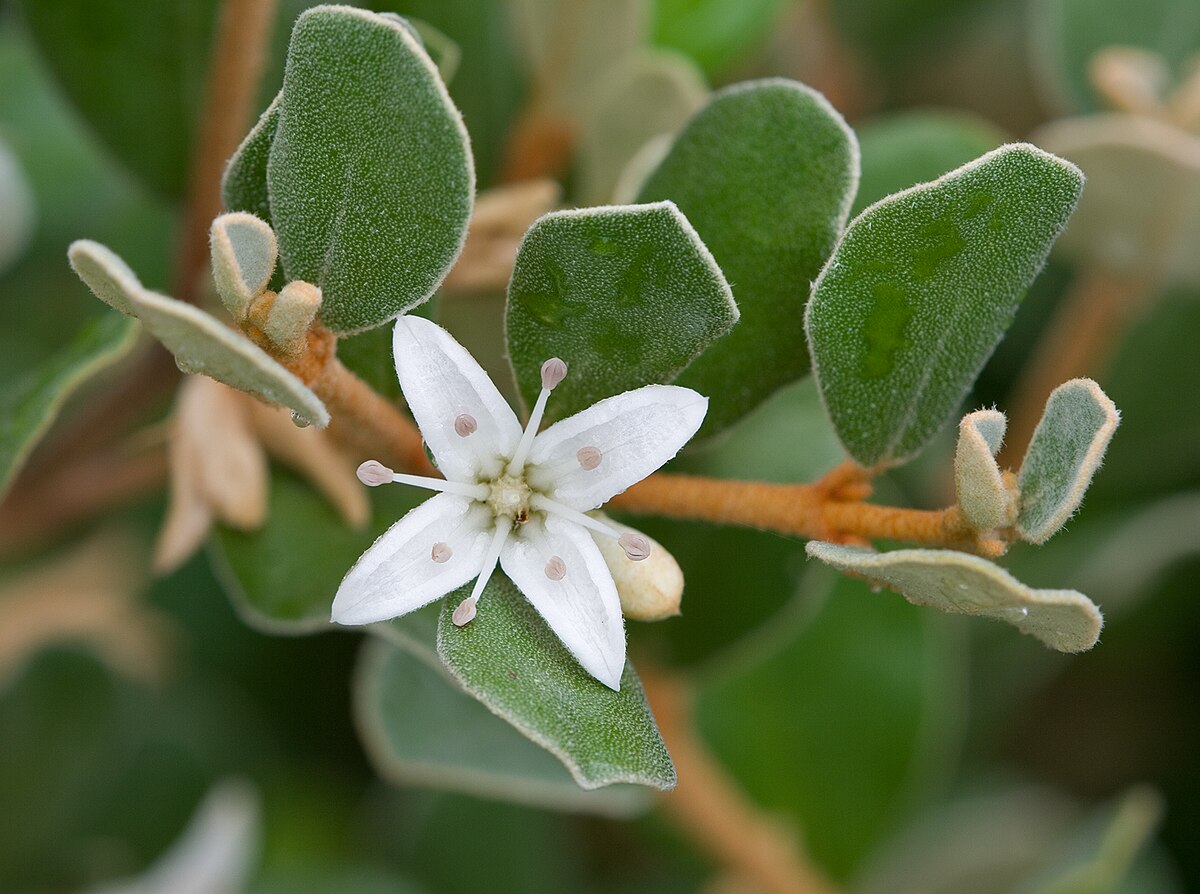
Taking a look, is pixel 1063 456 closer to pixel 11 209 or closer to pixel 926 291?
pixel 926 291

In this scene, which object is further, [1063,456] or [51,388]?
[51,388]

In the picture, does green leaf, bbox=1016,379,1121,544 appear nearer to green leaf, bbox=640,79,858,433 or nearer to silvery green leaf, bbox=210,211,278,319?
green leaf, bbox=640,79,858,433

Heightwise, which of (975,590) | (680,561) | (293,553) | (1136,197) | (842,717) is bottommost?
(842,717)

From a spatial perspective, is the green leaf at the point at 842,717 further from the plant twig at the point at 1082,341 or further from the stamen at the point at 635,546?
the stamen at the point at 635,546

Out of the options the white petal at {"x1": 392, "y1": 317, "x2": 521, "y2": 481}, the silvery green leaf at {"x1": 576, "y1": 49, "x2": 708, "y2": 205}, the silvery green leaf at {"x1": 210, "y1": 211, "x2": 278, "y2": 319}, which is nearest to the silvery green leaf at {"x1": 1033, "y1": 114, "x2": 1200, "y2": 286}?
the silvery green leaf at {"x1": 576, "y1": 49, "x2": 708, "y2": 205}

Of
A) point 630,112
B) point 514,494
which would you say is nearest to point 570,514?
point 514,494

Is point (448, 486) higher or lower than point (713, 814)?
higher

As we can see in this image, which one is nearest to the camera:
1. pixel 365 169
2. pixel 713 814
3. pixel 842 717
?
pixel 365 169
